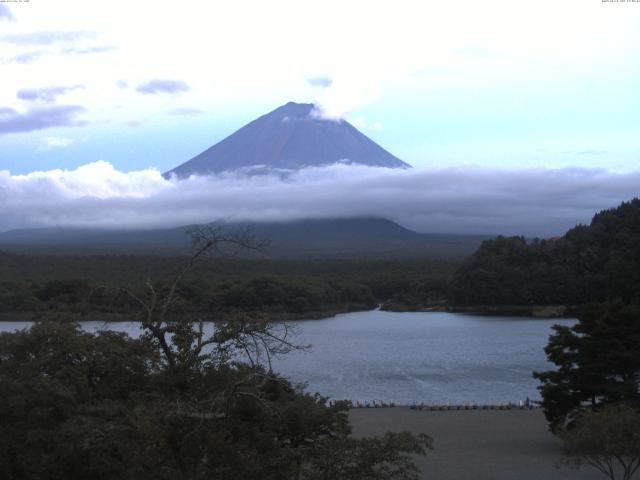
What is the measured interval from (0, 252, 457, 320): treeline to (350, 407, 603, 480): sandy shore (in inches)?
644

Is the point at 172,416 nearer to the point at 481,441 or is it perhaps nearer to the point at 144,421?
the point at 144,421

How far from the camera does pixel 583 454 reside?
9.14 meters

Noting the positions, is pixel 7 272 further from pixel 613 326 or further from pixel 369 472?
pixel 369 472

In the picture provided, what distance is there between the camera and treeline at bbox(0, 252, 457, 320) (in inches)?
1481

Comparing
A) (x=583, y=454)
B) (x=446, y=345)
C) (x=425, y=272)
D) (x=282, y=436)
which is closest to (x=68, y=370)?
(x=282, y=436)

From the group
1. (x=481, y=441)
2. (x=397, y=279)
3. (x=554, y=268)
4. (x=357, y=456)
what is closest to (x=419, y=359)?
(x=481, y=441)

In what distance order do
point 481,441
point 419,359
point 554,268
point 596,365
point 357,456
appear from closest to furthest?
point 357,456 < point 596,365 < point 481,441 < point 419,359 < point 554,268

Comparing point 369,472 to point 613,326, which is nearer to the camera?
point 369,472

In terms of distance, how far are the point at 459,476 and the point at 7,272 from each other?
42.6 m

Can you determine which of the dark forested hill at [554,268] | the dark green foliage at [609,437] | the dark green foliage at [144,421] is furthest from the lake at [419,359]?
the dark green foliage at [609,437]

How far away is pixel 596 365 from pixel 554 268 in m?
35.6

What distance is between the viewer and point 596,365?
511 inches

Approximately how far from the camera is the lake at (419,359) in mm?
21172

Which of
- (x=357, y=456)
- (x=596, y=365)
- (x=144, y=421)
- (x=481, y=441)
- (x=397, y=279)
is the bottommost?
(x=481, y=441)
